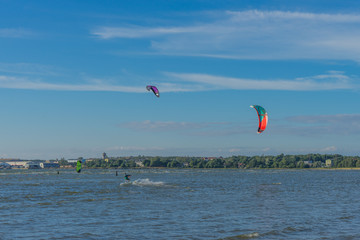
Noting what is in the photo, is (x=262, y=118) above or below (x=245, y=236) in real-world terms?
above

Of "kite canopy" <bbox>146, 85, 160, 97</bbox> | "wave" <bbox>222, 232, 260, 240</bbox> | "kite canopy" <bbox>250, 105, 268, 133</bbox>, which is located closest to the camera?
"wave" <bbox>222, 232, 260, 240</bbox>

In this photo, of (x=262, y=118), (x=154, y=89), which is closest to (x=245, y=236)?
(x=262, y=118)

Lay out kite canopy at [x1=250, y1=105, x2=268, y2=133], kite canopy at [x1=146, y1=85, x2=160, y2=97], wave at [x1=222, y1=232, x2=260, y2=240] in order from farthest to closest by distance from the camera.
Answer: kite canopy at [x1=146, y1=85, x2=160, y2=97] → kite canopy at [x1=250, y1=105, x2=268, y2=133] → wave at [x1=222, y1=232, x2=260, y2=240]

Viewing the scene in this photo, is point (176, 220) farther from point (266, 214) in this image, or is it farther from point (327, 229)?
point (327, 229)

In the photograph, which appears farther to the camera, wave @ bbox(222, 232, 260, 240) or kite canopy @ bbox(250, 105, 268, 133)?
kite canopy @ bbox(250, 105, 268, 133)

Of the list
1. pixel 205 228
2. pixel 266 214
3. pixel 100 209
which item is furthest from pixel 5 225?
pixel 266 214

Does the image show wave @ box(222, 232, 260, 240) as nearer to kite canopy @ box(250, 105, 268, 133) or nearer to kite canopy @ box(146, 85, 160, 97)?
kite canopy @ box(250, 105, 268, 133)

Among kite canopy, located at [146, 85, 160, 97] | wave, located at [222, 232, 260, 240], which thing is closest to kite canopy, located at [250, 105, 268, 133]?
kite canopy, located at [146, 85, 160, 97]

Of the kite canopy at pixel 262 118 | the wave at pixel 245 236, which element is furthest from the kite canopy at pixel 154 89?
the wave at pixel 245 236

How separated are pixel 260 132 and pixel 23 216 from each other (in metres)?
22.0

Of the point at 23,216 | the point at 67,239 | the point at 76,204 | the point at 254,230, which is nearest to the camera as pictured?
the point at 67,239

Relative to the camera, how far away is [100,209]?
1428 inches

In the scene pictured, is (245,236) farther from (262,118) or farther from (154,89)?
(154,89)

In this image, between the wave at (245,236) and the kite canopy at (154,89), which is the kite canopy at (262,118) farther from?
the wave at (245,236)
